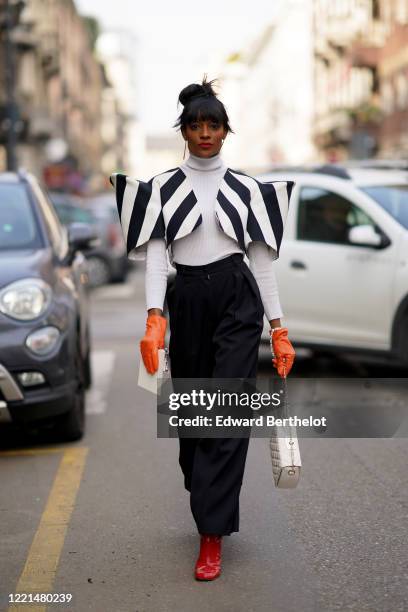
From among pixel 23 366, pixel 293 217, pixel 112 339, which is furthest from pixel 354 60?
pixel 23 366

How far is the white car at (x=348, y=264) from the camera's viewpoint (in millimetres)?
9148

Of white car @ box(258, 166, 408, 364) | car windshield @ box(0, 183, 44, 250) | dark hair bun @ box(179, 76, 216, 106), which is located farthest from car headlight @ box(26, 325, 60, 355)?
white car @ box(258, 166, 408, 364)

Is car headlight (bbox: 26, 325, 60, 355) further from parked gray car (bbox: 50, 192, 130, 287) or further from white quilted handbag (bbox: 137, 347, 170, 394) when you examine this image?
parked gray car (bbox: 50, 192, 130, 287)

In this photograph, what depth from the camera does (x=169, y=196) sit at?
475 cm

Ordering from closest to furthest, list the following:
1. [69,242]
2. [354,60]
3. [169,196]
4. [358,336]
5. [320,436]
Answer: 1. [169,196]
2. [320,436]
3. [69,242]
4. [358,336]
5. [354,60]

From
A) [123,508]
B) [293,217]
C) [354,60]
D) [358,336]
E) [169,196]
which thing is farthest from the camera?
[354,60]

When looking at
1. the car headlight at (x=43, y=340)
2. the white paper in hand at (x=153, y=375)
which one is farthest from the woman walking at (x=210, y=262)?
the car headlight at (x=43, y=340)

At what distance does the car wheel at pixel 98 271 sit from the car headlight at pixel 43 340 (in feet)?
52.1

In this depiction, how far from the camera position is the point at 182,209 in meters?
4.73

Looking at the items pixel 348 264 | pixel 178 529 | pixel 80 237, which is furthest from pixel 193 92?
pixel 348 264

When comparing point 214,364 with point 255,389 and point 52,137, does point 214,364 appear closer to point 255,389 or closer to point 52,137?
point 255,389

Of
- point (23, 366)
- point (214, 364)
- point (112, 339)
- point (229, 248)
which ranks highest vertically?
point (229, 248)

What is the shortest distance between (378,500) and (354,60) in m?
42.0

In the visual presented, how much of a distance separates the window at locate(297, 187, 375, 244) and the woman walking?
4858 mm
